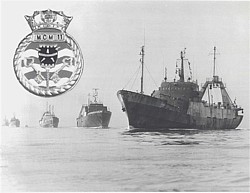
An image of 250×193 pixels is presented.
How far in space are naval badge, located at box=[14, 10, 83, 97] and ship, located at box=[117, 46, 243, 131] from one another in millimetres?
21145

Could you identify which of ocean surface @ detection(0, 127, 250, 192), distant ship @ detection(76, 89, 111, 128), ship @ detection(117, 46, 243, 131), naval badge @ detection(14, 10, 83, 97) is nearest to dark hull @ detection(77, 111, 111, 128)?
distant ship @ detection(76, 89, 111, 128)

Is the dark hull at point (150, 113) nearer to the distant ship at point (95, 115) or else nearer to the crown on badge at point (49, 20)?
the distant ship at point (95, 115)

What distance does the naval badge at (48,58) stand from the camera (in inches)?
527

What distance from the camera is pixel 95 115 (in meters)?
54.3

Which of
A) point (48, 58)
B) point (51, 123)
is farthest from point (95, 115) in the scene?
point (48, 58)

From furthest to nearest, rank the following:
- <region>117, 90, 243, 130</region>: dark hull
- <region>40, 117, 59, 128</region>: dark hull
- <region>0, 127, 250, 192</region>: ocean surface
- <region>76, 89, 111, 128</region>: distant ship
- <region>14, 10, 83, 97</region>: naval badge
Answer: <region>76, 89, 111, 128</region>: distant ship, <region>40, 117, 59, 128</region>: dark hull, <region>117, 90, 243, 130</region>: dark hull, <region>14, 10, 83, 97</region>: naval badge, <region>0, 127, 250, 192</region>: ocean surface

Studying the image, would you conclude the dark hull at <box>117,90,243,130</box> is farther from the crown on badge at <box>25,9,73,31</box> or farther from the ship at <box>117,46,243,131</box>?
the crown on badge at <box>25,9,73,31</box>

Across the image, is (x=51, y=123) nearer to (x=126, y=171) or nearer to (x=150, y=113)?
(x=150, y=113)

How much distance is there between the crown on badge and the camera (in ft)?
44.7

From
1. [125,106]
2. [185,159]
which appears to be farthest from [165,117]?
[185,159]

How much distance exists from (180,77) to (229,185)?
33.9 meters

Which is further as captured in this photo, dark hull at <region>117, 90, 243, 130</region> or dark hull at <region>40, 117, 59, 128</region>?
dark hull at <region>40, 117, 59, 128</region>

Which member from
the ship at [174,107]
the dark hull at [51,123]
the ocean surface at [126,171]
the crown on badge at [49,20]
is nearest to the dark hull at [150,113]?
the ship at [174,107]

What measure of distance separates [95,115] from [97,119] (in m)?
0.80
